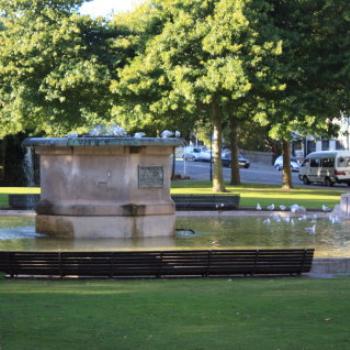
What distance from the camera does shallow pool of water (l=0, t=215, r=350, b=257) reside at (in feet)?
55.5

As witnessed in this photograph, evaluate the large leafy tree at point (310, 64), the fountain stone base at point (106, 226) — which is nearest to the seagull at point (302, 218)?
the fountain stone base at point (106, 226)

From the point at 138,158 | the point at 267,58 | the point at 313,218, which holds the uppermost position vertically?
the point at 267,58

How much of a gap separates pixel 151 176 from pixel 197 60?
20125 mm

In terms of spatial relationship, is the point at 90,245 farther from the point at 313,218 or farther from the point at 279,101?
the point at 279,101

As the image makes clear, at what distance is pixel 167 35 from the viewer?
37188mm

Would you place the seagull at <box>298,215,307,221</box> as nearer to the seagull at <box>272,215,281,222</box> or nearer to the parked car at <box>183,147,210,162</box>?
the seagull at <box>272,215,281,222</box>

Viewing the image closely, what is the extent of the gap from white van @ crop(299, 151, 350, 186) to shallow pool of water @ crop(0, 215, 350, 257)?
33820mm

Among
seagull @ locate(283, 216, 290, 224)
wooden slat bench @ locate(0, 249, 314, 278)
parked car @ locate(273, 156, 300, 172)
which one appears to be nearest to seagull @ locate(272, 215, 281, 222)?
seagull @ locate(283, 216, 290, 224)

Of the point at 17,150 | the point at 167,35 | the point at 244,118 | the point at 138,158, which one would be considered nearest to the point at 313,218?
the point at 138,158

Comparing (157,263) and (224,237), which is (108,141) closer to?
(224,237)

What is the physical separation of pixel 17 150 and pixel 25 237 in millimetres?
35552

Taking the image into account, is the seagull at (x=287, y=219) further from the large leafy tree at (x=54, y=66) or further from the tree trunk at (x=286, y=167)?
the tree trunk at (x=286, y=167)

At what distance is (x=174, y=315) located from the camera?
932cm

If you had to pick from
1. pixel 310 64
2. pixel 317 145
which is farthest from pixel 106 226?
pixel 317 145
